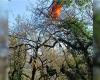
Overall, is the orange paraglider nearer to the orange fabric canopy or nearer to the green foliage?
the orange fabric canopy

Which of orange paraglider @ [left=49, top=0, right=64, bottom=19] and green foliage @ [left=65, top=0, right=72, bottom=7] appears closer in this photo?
orange paraglider @ [left=49, top=0, right=64, bottom=19]

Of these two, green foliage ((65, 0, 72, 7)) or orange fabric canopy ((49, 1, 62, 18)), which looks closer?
orange fabric canopy ((49, 1, 62, 18))

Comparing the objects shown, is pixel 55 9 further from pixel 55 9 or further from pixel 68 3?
pixel 68 3

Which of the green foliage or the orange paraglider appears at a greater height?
the green foliage

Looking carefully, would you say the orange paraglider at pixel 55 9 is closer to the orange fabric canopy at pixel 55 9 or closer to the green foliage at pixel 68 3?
the orange fabric canopy at pixel 55 9

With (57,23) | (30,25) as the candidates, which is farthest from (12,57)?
(57,23)

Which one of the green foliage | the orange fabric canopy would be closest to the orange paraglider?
the orange fabric canopy

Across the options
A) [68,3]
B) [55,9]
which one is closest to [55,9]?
[55,9]

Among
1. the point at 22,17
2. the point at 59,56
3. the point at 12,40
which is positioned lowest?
the point at 59,56

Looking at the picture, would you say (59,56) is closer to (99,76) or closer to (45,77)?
(45,77)

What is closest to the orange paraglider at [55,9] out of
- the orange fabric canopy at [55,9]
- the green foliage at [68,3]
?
the orange fabric canopy at [55,9]

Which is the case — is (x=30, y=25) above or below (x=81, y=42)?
above

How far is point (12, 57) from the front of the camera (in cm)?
501

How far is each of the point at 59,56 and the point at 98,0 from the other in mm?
3854
